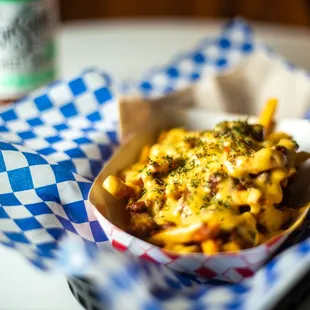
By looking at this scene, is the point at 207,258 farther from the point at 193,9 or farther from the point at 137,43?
the point at 193,9

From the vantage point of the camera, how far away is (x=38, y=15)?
4.35 feet

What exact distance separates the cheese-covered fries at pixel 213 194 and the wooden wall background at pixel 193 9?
1834 mm

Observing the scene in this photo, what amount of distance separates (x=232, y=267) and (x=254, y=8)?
6.78 ft

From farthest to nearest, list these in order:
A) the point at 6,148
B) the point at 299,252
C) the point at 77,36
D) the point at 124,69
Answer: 1. the point at 77,36
2. the point at 124,69
3. the point at 6,148
4. the point at 299,252

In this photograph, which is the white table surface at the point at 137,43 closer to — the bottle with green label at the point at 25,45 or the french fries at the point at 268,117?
the bottle with green label at the point at 25,45

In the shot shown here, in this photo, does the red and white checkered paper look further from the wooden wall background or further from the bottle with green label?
the wooden wall background

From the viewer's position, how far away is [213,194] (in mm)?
814

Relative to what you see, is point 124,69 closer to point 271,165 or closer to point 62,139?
point 62,139

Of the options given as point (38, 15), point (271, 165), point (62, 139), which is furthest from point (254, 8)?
Answer: point (271, 165)

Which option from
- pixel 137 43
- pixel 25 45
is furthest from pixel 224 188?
pixel 137 43

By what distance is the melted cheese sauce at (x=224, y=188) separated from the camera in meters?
0.79

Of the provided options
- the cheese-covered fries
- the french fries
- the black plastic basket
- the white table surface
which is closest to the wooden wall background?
the white table surface

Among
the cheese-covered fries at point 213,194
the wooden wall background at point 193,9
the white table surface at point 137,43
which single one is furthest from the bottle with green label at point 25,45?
the wooden wall background at point 193,9

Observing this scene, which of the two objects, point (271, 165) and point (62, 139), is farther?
point (62, 139)
